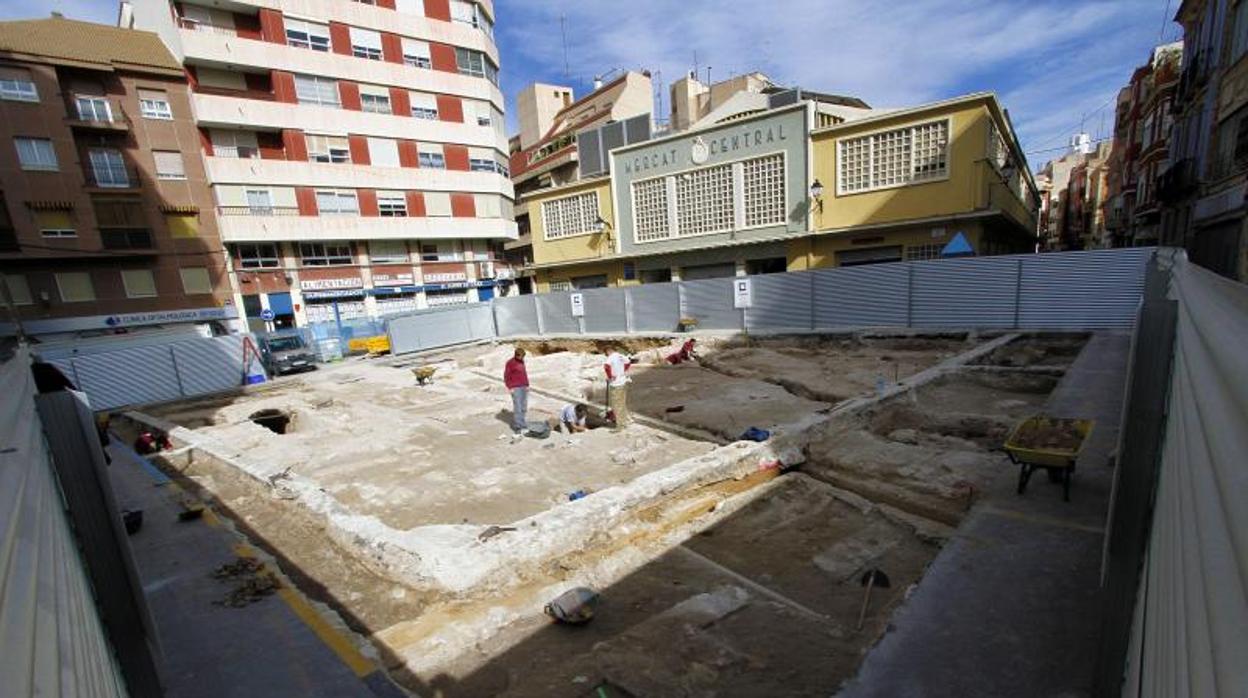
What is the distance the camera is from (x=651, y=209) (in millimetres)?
28312

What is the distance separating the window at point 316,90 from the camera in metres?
30.1

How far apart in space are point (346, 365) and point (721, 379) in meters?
16.2

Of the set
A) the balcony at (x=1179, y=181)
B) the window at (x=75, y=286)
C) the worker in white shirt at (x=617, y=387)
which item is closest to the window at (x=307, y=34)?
the window at (x=75, y=286)

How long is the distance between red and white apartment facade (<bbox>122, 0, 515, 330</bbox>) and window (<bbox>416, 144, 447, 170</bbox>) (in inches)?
2.5

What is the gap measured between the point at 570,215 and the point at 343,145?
13.9m

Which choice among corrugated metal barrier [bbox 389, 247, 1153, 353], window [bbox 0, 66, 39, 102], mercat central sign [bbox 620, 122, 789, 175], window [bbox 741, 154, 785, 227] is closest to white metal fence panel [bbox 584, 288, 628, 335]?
corrugated metal barrier [bbox 389, 247, 1153, 353]

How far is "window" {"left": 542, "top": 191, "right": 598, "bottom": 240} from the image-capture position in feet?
101

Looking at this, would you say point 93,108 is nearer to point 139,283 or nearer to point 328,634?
point 139,283

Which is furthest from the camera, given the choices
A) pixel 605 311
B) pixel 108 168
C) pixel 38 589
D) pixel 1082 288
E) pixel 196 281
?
pixel 196 281

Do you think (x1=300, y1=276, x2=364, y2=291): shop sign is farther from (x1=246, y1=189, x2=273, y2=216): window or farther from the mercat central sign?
the mercat central sign

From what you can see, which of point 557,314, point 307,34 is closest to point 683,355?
point 557,314

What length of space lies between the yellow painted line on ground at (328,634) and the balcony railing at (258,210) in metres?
31.6

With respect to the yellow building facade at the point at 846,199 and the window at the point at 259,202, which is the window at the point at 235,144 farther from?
the yellow building facade at the point at 846,199

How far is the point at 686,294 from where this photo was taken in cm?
2039
